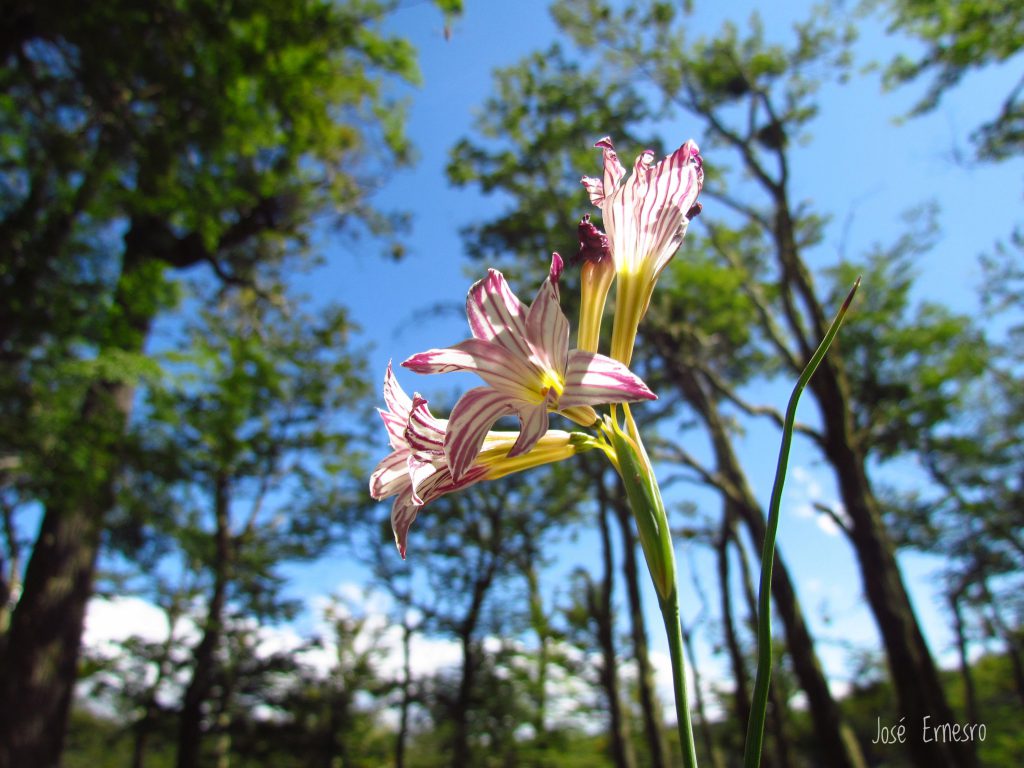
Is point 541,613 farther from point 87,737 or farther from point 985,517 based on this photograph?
point 87,737

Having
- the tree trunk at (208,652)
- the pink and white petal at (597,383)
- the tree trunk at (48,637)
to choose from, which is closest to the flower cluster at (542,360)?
the pink and white petal at (597,383)

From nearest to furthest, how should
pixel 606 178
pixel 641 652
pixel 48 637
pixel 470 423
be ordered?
pixel 470 423 → pixel 606 178 → pixel 48 637 → pixel 641 652

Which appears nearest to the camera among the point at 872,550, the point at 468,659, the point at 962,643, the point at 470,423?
the point at 470,423

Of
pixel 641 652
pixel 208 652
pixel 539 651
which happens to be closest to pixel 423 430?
pixel 641 652

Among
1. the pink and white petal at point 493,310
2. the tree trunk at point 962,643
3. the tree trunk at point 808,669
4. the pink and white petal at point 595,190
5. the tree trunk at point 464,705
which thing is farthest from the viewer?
the tree trunk at point 962,643

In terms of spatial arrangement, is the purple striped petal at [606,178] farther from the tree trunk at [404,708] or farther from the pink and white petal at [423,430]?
the tree trunk at [404,708]

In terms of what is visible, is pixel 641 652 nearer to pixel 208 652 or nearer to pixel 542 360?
pixel 208 652
